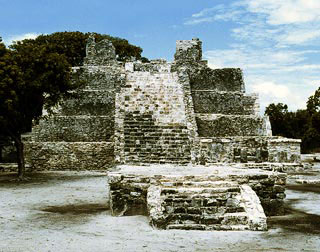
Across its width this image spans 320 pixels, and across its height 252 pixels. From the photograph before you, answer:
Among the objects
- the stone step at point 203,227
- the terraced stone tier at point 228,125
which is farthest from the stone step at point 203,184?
the terraced stone tier at point 228,125

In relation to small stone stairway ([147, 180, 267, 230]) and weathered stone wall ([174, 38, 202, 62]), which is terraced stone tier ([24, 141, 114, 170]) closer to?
weathered stone wall ([174, 38, 202, 62])

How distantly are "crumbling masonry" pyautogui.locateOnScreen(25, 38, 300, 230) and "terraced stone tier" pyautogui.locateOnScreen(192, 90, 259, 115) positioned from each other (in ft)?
0.19

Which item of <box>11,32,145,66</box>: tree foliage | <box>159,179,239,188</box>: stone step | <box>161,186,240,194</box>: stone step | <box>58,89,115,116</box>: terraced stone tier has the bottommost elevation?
<box>161,186,240,194</box>: stone step

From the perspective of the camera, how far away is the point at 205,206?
9406 millimetres

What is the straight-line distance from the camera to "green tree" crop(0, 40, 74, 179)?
56.2 feet

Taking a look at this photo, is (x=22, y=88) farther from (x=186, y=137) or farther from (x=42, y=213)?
(x=42, y=213)

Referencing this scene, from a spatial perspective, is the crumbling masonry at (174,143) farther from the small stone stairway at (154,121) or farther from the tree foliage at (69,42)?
the tree foliage at (69,42)

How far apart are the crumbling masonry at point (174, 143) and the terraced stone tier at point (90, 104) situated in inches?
2.3

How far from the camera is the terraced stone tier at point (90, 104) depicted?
26.2 m

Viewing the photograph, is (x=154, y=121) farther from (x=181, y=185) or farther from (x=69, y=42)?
(x=69, y=42)

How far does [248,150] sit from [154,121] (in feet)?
14.4

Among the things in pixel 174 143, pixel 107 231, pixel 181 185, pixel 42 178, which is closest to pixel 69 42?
pixel 42 178

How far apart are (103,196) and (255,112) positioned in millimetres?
15934

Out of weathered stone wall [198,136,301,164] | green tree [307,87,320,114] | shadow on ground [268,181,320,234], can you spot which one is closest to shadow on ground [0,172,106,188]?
weathered stone wall [198,136,301,164]
